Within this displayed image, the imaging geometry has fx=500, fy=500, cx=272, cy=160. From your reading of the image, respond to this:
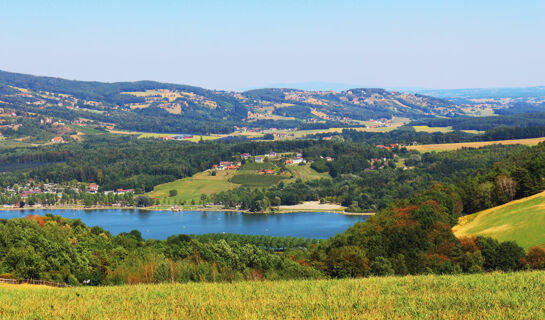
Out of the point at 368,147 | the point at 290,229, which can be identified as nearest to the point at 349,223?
the point at 290,229

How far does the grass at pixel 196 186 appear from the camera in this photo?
4186 inches

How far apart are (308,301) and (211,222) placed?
236 ft

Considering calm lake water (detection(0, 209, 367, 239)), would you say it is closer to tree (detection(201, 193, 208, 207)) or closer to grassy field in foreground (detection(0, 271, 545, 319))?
tree (detection(201, 193, 208, 207))

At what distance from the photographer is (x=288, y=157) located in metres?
137

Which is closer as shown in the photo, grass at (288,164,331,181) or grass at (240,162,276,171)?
grass at (288,164,331,181)

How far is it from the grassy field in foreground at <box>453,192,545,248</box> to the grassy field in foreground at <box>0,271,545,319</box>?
20.8 metres

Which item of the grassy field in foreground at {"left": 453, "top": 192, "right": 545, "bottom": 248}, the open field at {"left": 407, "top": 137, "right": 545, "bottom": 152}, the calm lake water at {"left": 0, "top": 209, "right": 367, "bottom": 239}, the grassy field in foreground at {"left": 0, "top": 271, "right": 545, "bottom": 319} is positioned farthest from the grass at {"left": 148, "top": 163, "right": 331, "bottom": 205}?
the grassy field in foreground at {"left": 0, "top": 271, "right": 545, "bottom": 319}

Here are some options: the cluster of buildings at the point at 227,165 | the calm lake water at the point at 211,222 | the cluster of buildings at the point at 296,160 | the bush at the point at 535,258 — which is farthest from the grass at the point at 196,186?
the bush at the point at 535,258

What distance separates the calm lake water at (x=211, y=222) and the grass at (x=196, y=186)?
11.4 m

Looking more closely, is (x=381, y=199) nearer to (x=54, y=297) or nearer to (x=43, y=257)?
(x=43, y=257)

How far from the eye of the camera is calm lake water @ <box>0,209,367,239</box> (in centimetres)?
7412

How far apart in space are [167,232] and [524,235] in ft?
171

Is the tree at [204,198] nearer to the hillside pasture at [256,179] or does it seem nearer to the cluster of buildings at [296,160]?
the hillside pasture at [256,179]

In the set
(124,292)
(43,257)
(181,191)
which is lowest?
(181,191)
